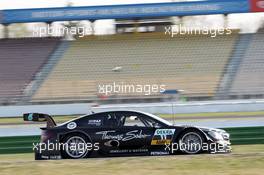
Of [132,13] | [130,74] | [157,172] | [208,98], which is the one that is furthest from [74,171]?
[132,13]

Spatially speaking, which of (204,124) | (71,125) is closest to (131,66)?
(204,124)

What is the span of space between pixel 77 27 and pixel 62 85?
6.33 metres

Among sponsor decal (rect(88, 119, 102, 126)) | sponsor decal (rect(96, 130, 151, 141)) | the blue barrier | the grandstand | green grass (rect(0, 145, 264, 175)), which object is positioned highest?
the blue barrier

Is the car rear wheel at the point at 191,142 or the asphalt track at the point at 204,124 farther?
the asphalt track at the point at 204,124

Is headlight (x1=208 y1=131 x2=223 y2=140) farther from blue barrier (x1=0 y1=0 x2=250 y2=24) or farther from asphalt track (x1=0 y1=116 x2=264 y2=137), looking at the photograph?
blue barrier (x1=0 y1=0 x2=250 y2=24)

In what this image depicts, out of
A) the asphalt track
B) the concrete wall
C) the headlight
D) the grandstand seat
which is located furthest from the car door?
the grandstand seat

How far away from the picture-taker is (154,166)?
29.9 feet

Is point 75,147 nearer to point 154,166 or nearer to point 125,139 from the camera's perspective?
point 125,139

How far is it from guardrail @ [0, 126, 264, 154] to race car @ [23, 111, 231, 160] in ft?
7.88

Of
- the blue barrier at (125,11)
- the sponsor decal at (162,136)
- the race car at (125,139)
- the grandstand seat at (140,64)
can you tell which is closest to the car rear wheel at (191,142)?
the race car at (125,139)

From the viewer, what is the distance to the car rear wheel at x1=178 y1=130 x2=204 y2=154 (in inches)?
440

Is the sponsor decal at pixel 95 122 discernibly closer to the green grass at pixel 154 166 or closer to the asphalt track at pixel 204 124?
the green grass at pixel 154 166

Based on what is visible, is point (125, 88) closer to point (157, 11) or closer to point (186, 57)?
point (186, 57)

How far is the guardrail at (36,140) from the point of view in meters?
13.8
